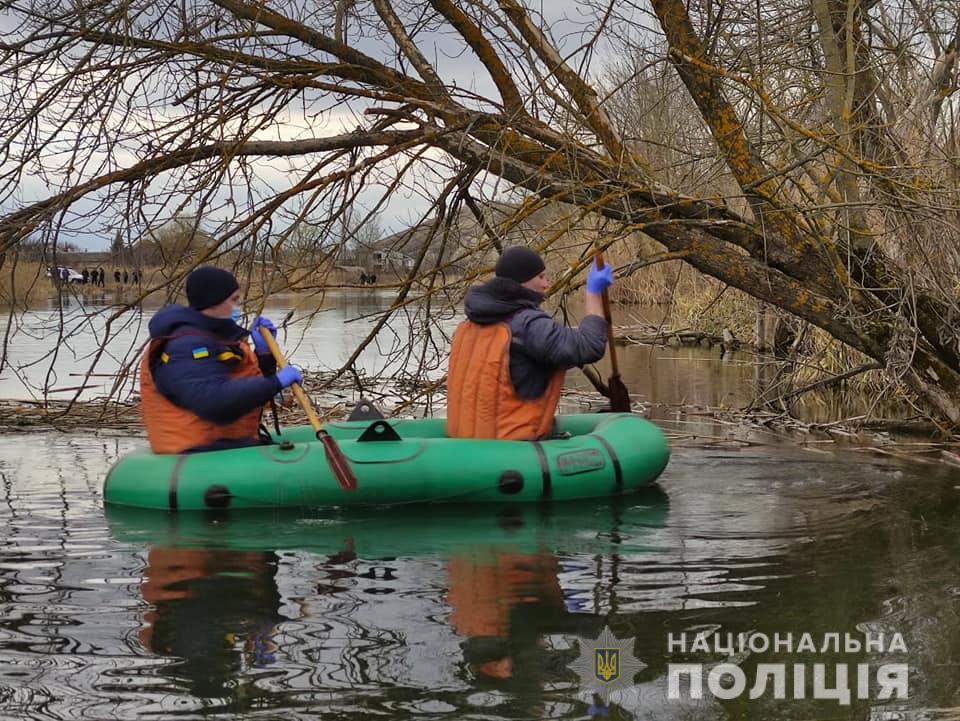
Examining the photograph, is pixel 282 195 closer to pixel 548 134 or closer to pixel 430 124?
pixel 430 124

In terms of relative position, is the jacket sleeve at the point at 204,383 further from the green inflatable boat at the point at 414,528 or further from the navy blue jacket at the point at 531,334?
the navy blue jacket at the point at 531,334

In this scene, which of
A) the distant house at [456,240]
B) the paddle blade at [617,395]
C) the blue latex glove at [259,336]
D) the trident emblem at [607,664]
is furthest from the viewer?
the paddle blade at [617,395]

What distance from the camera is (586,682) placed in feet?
12.6

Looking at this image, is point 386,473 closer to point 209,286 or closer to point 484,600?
Result: point 209,286

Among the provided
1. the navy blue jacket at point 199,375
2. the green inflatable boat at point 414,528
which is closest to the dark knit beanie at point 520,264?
the green inflatable boat at point 414,528

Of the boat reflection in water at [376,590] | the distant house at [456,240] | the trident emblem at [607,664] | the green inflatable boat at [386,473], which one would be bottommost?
the trident emblem at [607,664]

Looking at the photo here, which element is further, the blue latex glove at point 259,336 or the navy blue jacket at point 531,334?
the blue latex glove at point 259,336

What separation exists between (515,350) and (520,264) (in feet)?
1.46

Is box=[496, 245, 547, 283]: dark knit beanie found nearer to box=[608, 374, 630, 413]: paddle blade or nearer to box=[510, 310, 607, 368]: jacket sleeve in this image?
box=[510, 310, 607, 368]: jacket sleeve

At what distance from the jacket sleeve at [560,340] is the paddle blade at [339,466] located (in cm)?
108

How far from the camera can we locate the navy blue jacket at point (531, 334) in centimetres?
670

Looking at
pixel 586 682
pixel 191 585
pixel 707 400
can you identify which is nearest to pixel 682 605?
pixel 586 682

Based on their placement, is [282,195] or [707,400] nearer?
[282,195]

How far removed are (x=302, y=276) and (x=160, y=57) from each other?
145 cm
